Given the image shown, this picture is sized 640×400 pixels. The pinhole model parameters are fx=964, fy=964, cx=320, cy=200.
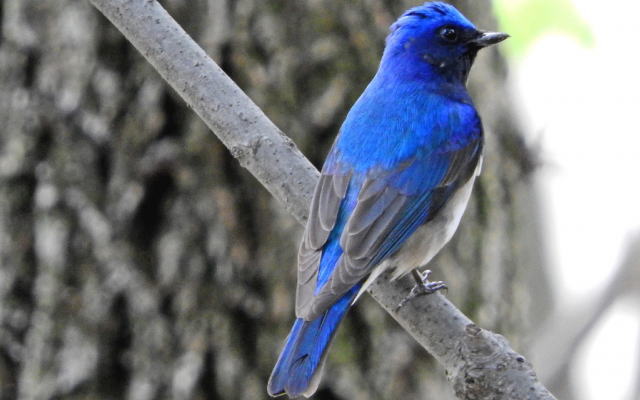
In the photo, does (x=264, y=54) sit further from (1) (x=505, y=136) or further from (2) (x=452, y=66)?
(1) (x=505, y=136)

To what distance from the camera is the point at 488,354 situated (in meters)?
2.97

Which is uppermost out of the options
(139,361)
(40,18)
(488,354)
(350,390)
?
(40,18)

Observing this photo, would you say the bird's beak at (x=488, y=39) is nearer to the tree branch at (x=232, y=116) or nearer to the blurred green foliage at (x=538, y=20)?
the tree branch at (x=232, y=116)

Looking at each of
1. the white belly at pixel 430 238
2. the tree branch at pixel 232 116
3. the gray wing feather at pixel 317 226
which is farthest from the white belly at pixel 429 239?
the tree branch at pixel 232 116

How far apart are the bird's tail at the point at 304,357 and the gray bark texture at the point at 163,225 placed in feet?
3.53

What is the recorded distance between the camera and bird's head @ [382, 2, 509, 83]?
461 cm

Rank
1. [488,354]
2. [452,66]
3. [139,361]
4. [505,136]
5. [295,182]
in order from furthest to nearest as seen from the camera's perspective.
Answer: [505,136]
[452,66]
[139,361]
[295,182]
[488,354]

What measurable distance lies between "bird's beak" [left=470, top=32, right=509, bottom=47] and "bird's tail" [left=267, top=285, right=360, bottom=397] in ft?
5.68

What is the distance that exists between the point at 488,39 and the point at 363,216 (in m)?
1.27

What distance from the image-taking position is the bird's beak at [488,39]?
4.48 meters

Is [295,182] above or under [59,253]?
under

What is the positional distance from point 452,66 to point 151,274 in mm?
1742

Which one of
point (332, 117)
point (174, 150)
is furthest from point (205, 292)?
point (332, 117)

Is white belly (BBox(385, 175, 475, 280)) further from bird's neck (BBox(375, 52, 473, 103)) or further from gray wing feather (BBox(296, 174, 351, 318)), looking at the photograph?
bird's neck (BBox(375, 52, 473, 103))
